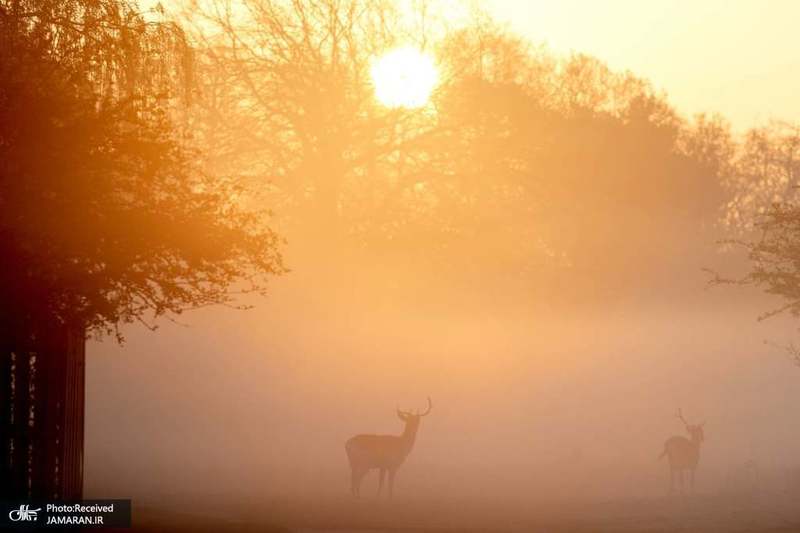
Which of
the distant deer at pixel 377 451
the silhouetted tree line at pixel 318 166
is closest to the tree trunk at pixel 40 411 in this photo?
the silhouetted tree line at pixel 318 166

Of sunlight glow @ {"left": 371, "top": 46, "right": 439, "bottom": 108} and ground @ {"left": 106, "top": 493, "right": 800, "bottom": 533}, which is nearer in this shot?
ground @ {"left": 106, "top": 493, "right": 800, "bottom": 533}

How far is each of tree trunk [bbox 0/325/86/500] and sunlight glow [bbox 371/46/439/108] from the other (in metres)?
30.9

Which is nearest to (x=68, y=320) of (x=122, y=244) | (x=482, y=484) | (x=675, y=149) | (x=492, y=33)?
(x=122, y=244)

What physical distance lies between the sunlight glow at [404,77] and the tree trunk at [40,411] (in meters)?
30.9

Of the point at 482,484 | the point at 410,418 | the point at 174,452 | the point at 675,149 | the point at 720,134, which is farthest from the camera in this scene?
the point at 720,134

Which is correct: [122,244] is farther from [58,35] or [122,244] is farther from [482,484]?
[482,484]

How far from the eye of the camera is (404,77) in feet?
167

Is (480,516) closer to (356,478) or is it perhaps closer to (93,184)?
(356,478)

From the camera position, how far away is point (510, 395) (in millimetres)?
59406

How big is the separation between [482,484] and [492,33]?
69.0 ft

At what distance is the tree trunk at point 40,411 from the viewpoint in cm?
1856

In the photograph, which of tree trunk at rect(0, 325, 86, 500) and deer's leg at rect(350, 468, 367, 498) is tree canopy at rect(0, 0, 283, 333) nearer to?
tree trunk at rect(0, 325, 86, 500)

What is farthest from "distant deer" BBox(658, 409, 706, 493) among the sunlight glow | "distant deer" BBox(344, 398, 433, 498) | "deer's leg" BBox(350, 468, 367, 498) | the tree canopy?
the tree canopy

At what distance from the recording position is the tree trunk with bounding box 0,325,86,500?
18562 mm
